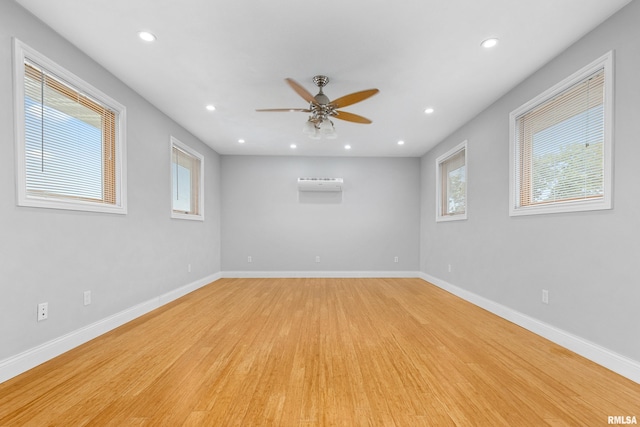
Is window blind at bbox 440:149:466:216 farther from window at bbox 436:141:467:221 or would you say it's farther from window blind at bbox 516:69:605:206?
window blind at bbox 516:69:605:206

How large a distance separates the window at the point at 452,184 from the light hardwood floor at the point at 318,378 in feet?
6.45

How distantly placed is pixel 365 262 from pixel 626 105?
468 cm

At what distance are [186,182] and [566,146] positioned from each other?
497cm

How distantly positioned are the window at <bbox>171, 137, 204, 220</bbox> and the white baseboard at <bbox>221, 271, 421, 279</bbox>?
5.16 ft

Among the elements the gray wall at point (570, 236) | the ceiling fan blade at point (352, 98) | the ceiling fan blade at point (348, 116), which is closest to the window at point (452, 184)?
the gray wall at point (570, 236)

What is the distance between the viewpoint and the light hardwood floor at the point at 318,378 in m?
1.54

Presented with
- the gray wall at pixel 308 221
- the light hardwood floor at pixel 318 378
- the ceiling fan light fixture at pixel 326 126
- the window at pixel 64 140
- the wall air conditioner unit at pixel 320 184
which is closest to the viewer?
the light hardwood floor at pixel 318 378

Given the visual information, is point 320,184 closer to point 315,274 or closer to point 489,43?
point 315,274

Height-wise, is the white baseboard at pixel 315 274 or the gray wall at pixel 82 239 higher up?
the gray wall at pixel 82 239

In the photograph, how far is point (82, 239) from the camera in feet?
8.34

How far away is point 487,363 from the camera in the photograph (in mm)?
2146

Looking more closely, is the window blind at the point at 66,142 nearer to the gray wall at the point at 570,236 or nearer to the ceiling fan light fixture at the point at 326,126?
the ceiling fan light fixture at the point at 326,126

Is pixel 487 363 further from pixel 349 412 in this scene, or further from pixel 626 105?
pixel 626 105

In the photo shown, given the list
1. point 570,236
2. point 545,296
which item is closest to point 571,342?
point 545,296
